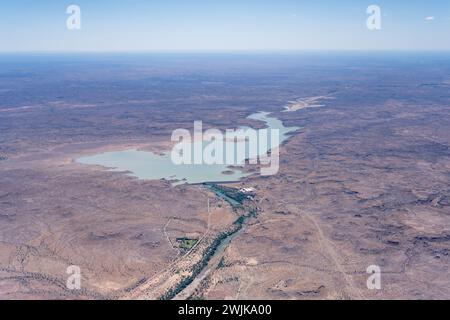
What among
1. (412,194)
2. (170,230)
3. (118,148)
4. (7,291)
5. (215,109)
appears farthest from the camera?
(215,109)

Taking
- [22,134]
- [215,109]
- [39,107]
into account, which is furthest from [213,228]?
[39,107]

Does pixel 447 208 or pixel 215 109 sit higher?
pixel 215 109

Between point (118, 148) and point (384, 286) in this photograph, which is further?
point (118, 148)

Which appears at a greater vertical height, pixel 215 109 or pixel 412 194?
pixel 215 109

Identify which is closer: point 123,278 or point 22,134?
point 123,278

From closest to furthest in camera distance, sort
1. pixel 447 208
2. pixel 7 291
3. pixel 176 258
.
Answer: pixel 7 291 → pixel 176 258 → pixel 447 208

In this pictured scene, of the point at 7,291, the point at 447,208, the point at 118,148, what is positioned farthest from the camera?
the point at 118,148

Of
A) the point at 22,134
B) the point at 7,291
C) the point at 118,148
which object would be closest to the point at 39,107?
the point at 22,134

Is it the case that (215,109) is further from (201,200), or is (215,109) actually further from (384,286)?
(384,286)

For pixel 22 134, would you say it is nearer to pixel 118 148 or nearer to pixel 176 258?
pixel 118 148
